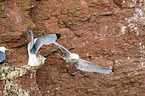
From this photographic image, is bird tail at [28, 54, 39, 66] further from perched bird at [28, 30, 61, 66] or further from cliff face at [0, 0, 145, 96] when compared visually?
cliff face at [0, 0, 145, 96]

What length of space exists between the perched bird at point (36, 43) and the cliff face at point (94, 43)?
0.22 meters

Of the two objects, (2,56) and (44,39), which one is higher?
(44,39)

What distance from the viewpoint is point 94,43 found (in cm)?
174

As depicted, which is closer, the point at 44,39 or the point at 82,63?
the point at 44,39

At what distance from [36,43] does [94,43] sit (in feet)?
1.94

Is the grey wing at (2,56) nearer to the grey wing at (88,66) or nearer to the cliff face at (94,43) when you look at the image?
the cliff face at (94,43)

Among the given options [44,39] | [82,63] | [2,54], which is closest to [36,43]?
[44,39]

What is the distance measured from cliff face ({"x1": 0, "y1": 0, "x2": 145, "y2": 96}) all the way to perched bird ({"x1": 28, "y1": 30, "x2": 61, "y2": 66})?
220 millimetres

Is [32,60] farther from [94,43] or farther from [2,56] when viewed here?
[94,43]

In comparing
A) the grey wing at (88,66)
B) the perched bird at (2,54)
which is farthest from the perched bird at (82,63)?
the perched bird at (2,54)

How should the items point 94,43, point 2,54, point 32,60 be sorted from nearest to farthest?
point 2,54 → point 32,60 → point 94,43

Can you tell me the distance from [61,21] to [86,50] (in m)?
0.37

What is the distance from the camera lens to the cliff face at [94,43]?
5.53ft

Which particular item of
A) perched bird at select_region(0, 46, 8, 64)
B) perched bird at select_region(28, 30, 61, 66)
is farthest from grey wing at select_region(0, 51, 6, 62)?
perched bird at select_region(28, 30, 61, 66)
